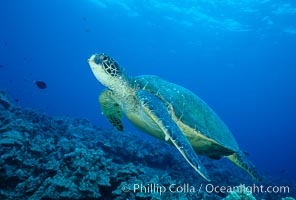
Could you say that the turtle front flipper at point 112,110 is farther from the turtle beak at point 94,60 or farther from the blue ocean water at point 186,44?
the blue ocean water at point 186,44

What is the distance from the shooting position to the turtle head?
473 cm

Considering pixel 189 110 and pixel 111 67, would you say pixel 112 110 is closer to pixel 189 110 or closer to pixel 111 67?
pixel 111 67

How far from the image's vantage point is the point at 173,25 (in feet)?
134

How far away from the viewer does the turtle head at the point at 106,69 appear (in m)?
4.73

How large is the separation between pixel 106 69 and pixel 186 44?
46.3 m

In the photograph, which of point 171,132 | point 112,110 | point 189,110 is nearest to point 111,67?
point 112,110

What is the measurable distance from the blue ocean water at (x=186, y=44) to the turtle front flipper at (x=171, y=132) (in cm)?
1275

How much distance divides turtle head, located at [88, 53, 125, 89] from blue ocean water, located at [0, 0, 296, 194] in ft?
38.0

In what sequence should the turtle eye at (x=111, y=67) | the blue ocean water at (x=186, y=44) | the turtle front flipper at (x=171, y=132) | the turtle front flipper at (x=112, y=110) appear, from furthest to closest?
1. the blue ocean water at (x=186, y=44)
2. the turtle front flipper at (x=112, y=110)
3. the turtle eye at (x=111, y=67)
4. the turtle front flipper at (x=171, y=132)

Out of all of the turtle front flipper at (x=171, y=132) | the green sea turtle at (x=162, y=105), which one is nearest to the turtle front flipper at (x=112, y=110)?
the green sea turtle at (x=162, y=105)

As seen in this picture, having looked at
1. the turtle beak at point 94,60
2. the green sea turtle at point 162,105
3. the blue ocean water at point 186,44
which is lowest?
the green sea turtle at point 162,105

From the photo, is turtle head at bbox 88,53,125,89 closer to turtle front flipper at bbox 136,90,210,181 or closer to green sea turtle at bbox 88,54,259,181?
green sea turtle at bbox 88,54,259,181

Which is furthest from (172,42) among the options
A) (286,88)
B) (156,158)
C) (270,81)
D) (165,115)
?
(165,115)

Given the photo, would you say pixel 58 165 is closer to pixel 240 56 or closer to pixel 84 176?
pixel 84 176
